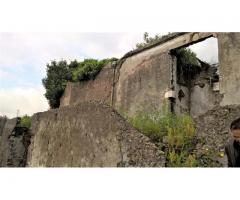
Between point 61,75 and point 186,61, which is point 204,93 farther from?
point 61,75

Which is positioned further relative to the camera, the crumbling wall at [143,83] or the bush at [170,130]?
the crumbling wall at [143,83]

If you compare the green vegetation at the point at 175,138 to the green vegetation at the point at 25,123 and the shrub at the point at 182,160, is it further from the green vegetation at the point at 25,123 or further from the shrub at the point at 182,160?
the green vegetation at the point at 25,123

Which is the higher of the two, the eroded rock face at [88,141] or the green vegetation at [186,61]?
the green vegetation at [186,61]

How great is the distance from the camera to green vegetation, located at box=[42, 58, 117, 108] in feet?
60.3

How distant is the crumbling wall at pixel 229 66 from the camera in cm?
902

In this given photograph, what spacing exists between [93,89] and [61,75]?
4922 millimetres

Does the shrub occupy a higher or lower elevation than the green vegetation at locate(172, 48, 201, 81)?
lower

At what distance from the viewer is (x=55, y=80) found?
70.4 ft

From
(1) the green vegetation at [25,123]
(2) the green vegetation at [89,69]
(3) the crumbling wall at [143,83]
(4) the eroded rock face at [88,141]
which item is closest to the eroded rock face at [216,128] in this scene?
(4) the eroded rock face at [88,141]

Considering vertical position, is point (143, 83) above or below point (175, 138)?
above

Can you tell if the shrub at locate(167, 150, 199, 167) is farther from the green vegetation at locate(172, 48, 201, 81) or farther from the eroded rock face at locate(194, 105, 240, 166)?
the green vegetation at locate(172, 48, 201, 81)

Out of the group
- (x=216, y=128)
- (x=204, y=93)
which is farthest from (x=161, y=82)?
(x=216, y=128)

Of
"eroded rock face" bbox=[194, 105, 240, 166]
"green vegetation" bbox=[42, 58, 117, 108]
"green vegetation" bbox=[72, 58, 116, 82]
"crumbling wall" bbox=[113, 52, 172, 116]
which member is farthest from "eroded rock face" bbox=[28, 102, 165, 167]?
"green vegetation" bbox=[42, 58, 117, 108]

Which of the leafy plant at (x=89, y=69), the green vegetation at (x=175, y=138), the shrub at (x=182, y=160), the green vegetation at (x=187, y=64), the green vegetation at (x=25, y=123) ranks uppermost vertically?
the leafy plant at (x=89, y=69)
